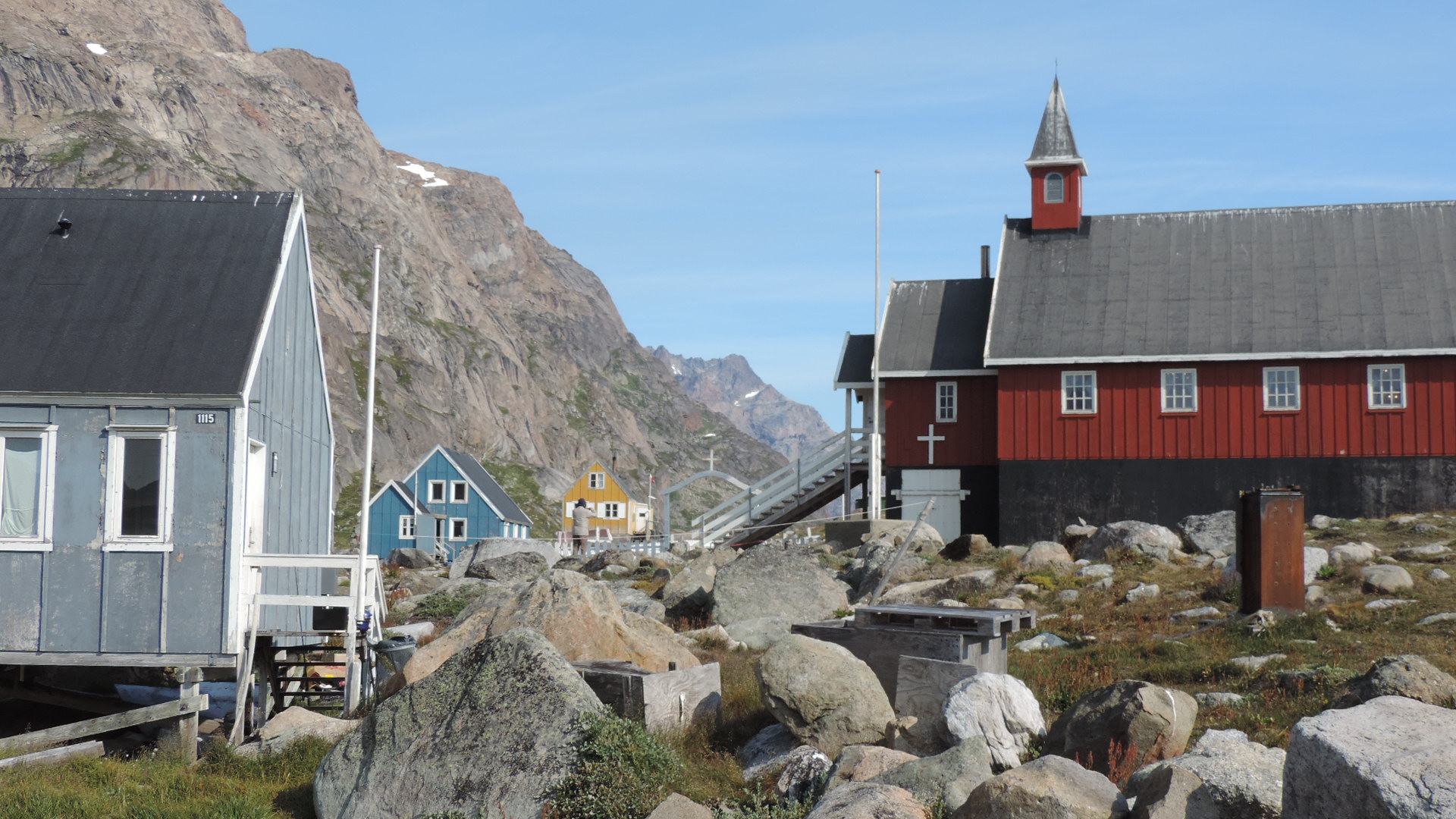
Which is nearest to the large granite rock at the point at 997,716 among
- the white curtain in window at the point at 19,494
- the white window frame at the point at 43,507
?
the white window frame at the point at 43,507

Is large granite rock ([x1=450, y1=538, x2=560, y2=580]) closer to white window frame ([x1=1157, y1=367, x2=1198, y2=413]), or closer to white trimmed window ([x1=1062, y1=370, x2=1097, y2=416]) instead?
white trimmed window ([x1=1062, y1=370, x2=1097, y2=416])

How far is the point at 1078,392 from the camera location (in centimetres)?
3281

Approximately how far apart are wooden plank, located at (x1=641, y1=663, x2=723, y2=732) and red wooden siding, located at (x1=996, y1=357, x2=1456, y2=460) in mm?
20167

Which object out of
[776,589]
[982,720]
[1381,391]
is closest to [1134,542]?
[776,589]

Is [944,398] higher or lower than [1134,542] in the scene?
higher

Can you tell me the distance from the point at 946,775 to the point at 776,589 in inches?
436

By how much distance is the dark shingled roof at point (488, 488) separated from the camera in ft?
238

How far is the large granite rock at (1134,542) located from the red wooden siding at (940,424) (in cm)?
876

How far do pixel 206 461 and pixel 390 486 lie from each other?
52.6 meters

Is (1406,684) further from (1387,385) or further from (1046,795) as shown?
(1387,385)

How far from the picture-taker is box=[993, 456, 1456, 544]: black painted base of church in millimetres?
30531

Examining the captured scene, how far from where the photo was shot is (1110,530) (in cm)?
2559

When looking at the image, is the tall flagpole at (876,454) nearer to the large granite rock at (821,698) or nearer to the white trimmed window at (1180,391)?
the white trimmed window at (1180,391)

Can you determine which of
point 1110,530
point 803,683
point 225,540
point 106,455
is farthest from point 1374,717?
point 1110,530
